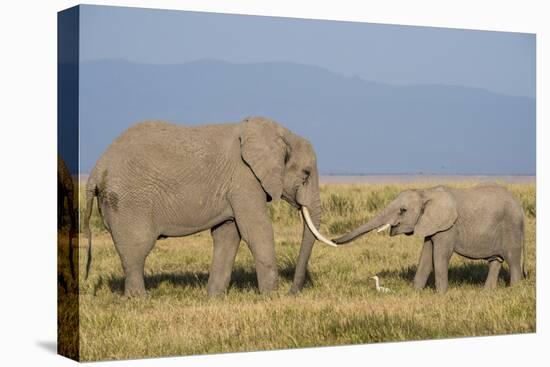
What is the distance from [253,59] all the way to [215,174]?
4.17 feet

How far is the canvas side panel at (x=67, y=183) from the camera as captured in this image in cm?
1144

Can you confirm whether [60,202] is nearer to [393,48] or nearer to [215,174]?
[215,174]

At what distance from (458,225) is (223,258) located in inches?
107

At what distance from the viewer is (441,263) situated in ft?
45.2

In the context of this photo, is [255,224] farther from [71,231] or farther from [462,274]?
[462,274]

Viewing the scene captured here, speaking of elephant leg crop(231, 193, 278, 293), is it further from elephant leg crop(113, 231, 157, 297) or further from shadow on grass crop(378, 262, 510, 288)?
shadow on grass crop(378, 262, 510, 288)

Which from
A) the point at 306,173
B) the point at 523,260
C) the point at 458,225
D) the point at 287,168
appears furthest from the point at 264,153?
the point at 523,260

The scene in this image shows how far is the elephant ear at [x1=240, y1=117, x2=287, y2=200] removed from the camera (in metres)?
13.1

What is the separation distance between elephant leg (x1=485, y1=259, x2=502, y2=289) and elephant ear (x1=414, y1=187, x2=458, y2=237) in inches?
32.8

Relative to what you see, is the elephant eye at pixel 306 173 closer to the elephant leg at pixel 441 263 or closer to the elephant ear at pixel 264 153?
the elephant ear at pixel 264 153

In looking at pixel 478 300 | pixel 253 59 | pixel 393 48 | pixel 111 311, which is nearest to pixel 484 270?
pixel 478 300

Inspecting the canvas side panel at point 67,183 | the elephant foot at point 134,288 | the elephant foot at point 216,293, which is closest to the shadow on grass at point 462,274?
the elephant foot at point 216,293

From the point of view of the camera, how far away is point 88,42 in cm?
1146

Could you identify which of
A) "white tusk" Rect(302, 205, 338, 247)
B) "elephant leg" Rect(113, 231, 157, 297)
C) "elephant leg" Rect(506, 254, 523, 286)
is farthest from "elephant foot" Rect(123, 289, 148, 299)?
"elephant leg" Rect(506, 254, 523, 286)
